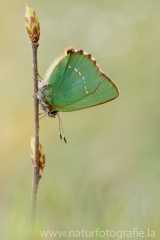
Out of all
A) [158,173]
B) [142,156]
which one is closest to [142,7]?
[142,156]

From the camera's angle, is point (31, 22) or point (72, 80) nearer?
point (31, 22)

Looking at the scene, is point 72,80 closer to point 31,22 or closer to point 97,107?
point 31,22

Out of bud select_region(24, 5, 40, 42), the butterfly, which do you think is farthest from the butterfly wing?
bud select_region(24, 5, 40, 42)

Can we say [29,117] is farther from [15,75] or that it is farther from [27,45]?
[27,45]

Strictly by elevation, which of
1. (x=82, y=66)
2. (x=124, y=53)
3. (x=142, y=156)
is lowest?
(x=142, y=156)

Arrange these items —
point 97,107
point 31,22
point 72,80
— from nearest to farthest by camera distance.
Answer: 1. point 31,22
2. point 72,80
3. point 97,107

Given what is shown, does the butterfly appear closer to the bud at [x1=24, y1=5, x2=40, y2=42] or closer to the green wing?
the green wing

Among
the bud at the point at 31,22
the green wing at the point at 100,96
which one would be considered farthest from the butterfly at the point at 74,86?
the bud at the point at 31,22

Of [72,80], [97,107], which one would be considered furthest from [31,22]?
[97,107]
